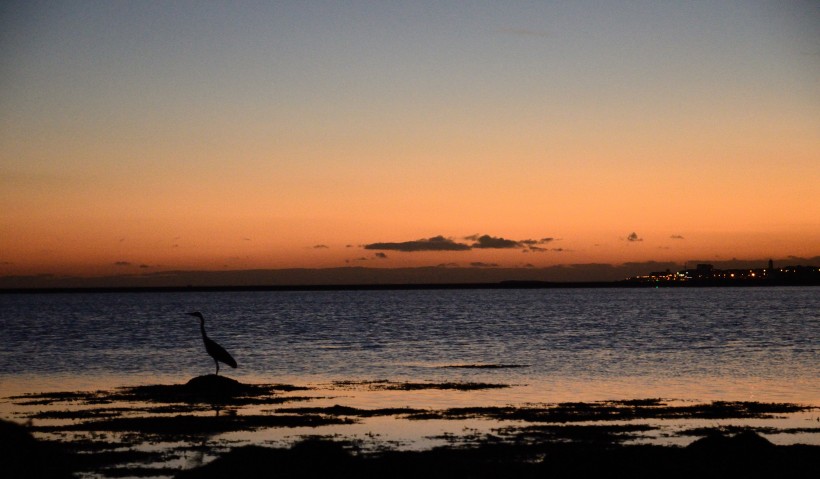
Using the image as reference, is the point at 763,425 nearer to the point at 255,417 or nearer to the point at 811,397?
the point at 811,397

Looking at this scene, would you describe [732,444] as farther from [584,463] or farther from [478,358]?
[478,358]

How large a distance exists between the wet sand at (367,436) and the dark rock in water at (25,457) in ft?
0.07

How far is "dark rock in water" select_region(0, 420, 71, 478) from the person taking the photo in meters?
14.2

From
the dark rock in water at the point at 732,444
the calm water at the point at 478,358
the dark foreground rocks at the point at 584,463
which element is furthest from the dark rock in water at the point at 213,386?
the dark rock in water at the point at 732,444

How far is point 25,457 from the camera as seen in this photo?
1435 cm

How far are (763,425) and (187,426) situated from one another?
14250mm

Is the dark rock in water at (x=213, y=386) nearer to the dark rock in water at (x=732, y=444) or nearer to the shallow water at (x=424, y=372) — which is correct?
the shallow water at (x=424, y=372)

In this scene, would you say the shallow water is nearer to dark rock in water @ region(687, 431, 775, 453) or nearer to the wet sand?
the wet sand

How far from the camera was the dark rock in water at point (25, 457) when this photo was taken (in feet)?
46.6

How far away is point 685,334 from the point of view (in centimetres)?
7025

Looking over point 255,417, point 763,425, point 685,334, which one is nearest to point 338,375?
point 255,417

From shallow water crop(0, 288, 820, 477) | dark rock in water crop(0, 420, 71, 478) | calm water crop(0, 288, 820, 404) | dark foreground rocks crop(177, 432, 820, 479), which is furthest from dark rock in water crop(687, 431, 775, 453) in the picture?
calm water crop(0, 288, 820, 404)

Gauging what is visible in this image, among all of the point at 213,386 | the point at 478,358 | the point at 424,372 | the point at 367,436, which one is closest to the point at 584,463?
the point at 367,436

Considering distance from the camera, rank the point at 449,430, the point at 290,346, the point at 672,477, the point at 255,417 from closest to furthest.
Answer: the point at 672,477
the point at 449,430
the point at 255,417
the point at 290,346
